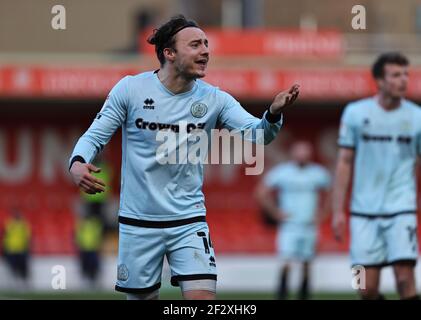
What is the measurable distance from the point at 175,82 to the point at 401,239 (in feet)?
9.16

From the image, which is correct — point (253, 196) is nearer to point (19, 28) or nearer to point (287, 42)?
point (287, 42)

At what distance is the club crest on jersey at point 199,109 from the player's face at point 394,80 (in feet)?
8.58

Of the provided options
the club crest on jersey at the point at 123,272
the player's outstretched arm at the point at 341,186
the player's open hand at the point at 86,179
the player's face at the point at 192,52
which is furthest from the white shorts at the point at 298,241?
the player's open hand at the point at 86,179

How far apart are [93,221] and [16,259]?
1.49 meters

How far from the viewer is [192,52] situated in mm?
7289

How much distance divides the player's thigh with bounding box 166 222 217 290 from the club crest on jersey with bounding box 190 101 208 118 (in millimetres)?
647

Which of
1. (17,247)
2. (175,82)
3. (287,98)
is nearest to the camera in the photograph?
(287,98)

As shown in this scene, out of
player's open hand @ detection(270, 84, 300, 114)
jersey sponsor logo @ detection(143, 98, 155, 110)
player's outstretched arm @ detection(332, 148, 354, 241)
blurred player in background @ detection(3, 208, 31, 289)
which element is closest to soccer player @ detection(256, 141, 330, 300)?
blurred player in background @ detection(3, 208, 31, 289)

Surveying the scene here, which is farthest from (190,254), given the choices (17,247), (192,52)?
(17,247)

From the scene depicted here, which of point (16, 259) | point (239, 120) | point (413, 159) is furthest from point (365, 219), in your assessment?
point (16, 259)

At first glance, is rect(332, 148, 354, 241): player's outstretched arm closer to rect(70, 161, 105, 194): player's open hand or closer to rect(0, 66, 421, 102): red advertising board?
rect(70, 161, 105, 194): player's open hand

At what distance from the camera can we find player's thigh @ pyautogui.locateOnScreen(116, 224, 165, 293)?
7.34 meters

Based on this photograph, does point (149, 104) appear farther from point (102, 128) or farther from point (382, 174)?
point (382, 174)

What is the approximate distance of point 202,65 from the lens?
7.29 m
